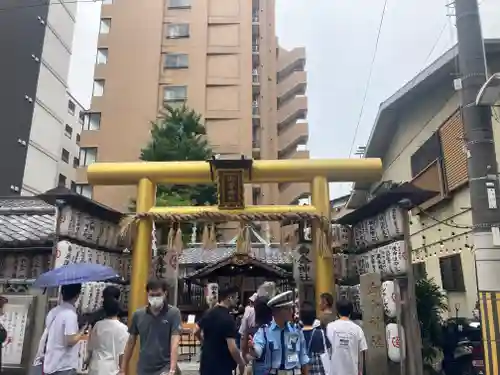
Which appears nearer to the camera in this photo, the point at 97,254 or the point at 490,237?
the point at 490,237

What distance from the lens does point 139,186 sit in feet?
33.6

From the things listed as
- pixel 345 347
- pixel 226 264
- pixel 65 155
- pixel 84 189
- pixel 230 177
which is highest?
pixel 65 155

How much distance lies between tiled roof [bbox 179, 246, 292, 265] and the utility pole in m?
13.4

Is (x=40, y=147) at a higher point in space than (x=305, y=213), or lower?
higher

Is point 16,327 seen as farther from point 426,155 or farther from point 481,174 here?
point 426,155

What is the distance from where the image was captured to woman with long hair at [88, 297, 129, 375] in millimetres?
5531

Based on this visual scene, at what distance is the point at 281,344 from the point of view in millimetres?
5227

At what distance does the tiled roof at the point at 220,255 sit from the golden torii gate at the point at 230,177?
1084 centimetres

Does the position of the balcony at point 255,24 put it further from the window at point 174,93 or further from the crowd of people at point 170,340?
the crowd of people at point 170,340

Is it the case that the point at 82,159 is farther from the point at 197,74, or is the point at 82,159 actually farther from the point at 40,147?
the point at 197,74

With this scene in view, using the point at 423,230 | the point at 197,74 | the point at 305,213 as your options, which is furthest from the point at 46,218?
the point at 197,74

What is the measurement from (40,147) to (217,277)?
1641 cm

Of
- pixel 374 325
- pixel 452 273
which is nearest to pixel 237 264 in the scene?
pixel 452 273

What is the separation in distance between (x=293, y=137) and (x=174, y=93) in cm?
1075
